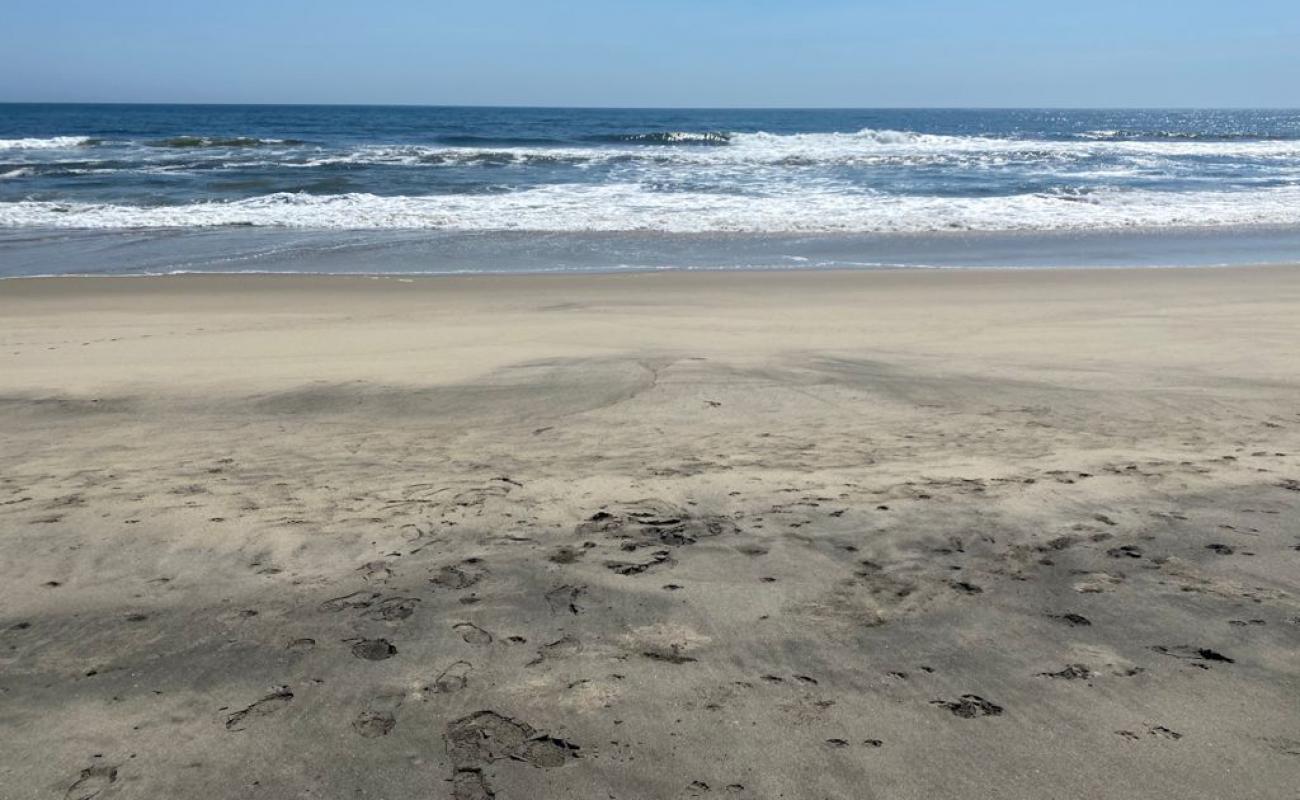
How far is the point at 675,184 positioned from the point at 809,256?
10.7 meters

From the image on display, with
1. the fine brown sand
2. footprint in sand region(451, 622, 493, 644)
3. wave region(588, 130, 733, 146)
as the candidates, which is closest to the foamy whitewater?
wave region(588, 130, 733, 146)

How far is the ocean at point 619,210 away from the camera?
12.6 m

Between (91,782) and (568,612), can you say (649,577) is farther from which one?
(91,782)

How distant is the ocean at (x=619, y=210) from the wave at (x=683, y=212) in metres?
0.07

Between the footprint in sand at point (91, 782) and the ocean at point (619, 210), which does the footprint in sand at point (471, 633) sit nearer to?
the footprint in sand at point (91, 782)

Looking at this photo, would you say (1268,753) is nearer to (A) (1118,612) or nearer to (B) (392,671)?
(A) (1118,612)

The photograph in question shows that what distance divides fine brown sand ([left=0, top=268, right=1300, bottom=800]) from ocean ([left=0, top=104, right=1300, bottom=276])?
20.1 ft

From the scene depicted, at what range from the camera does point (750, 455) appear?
455 cm

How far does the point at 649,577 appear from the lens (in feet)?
10.5

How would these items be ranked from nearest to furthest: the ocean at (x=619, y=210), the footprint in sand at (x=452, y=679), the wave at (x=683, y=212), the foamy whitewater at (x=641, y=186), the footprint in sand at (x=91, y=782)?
1. the footprint in sand at (x=91, y=782)
2. the footprint in sand at (x=452, y=679)
3. the ocean at (x=619, y=210)
4. the wave at (x=683, y=212)
5. the foamy whitewater at (x=641, y=186)

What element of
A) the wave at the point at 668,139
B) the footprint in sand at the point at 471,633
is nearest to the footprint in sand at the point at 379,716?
the footprint in sand at the point at 471,633

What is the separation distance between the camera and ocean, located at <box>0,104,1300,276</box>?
12570 mm

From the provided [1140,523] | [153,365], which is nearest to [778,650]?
[1140,523]

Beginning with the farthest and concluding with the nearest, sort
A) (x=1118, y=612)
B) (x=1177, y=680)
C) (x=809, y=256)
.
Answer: (x=809, y=256) → (x=1118, y=612) → (x=1177, y=680)
